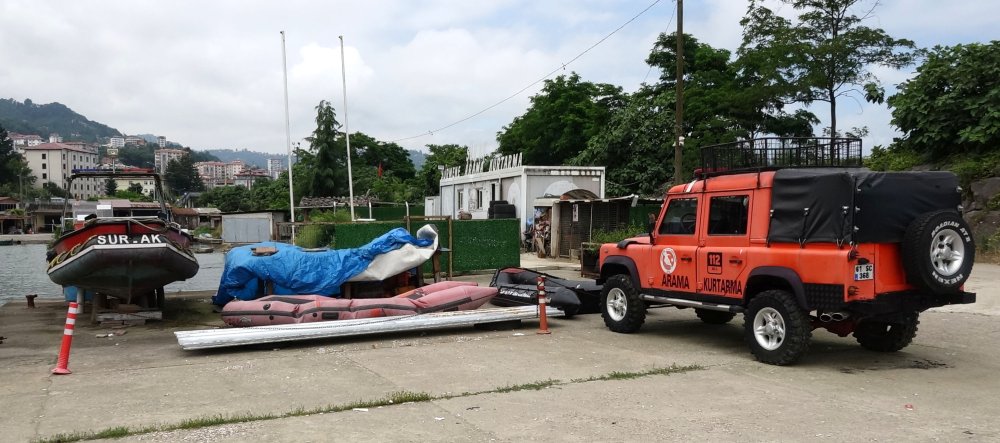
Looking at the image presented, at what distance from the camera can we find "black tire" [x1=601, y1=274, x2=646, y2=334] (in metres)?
11.0

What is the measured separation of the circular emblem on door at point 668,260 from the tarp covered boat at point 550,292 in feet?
8.50

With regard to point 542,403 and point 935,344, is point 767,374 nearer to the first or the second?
point 542,403

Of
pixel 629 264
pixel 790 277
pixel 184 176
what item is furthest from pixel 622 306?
pixel 184 176

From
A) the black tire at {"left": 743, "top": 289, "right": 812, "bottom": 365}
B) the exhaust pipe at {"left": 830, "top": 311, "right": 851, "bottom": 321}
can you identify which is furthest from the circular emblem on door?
the exhaust pipe at {"left": 830, "top": 311, "right": 851, "bottom": 321}

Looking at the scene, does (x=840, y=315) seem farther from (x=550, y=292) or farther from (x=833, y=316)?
(x=550, y=292)

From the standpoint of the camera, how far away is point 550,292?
13.2 meters

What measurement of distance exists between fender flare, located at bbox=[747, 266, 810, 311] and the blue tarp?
24.8 ft

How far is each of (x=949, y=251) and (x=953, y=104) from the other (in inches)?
740

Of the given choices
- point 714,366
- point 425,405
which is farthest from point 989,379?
point 425,405

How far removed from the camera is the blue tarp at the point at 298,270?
44.4 ft

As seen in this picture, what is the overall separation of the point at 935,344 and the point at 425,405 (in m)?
7.69

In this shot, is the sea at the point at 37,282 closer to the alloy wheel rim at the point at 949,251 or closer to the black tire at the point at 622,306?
the black tire at the point at 622,306

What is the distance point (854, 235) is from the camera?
26.2 feet

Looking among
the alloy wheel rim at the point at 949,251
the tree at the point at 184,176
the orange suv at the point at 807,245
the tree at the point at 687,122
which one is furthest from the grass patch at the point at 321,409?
the tree at the point at 184,176
